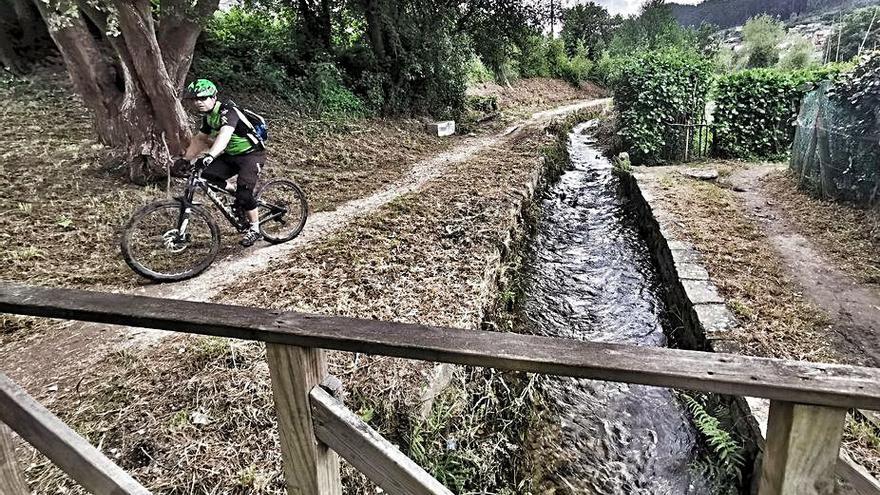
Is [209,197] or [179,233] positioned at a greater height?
[209,197]

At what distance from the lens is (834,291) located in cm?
436

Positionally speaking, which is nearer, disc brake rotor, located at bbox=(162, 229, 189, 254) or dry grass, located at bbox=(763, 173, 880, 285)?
disc brake rotor, located at bbox=(162, 229, 189, 254)

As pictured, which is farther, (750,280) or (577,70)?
(577,70)

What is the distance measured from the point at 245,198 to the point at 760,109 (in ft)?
33.7

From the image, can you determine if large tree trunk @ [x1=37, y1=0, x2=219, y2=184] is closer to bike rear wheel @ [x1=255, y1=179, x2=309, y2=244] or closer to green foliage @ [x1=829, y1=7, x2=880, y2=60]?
bike rear wheel @ [x1=255, y1=179, x2=309, y2=244]

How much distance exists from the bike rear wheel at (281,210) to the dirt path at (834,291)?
209 inches

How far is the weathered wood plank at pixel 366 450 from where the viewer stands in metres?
1.17

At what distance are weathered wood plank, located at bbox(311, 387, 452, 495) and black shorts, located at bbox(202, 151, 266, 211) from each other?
4.01 meters

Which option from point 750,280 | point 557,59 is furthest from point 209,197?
point 557,59

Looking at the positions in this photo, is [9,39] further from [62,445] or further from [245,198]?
[62,445]

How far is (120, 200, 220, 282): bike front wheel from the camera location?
405cm

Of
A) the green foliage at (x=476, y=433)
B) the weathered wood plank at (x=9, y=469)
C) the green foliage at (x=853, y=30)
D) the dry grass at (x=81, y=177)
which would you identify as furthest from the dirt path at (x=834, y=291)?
the green foliage at (x=853, y=30)

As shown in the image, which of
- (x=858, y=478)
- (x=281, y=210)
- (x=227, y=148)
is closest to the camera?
(x=858, y=478)

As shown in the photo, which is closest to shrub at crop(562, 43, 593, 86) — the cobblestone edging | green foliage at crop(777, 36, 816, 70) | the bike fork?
green foliage at crop(777, 36, 816, 70)
